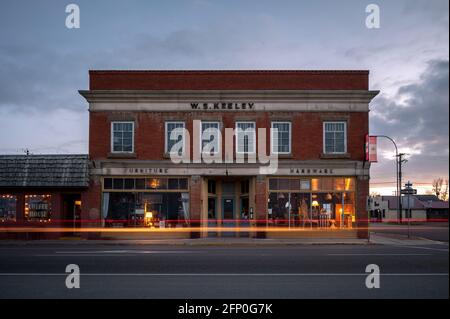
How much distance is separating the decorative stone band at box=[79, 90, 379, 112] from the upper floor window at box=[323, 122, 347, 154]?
3.18 ft

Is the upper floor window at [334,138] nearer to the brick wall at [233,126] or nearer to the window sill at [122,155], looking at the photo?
the brick wall at [233,126]

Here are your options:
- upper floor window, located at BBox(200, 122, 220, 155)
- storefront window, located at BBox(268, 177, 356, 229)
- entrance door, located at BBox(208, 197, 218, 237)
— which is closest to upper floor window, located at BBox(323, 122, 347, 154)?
storefront window, located at BBox(268, 177, 356, 229)

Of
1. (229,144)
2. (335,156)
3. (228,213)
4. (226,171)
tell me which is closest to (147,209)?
(228,213)

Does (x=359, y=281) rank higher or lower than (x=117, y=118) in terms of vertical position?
lower

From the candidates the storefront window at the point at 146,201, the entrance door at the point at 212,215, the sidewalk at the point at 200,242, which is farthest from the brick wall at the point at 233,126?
the sidewalk at the point at 200,242

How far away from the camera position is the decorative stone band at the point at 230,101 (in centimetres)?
2691

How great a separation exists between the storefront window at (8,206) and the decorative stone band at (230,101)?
6865mm

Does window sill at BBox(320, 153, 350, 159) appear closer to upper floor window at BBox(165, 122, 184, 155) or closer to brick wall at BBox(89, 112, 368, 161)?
brick wall at BBox(89, 112, 368, 161)

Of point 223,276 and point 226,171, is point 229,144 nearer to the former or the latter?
point 226,171

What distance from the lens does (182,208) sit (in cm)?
2733

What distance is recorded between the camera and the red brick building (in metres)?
27.0
